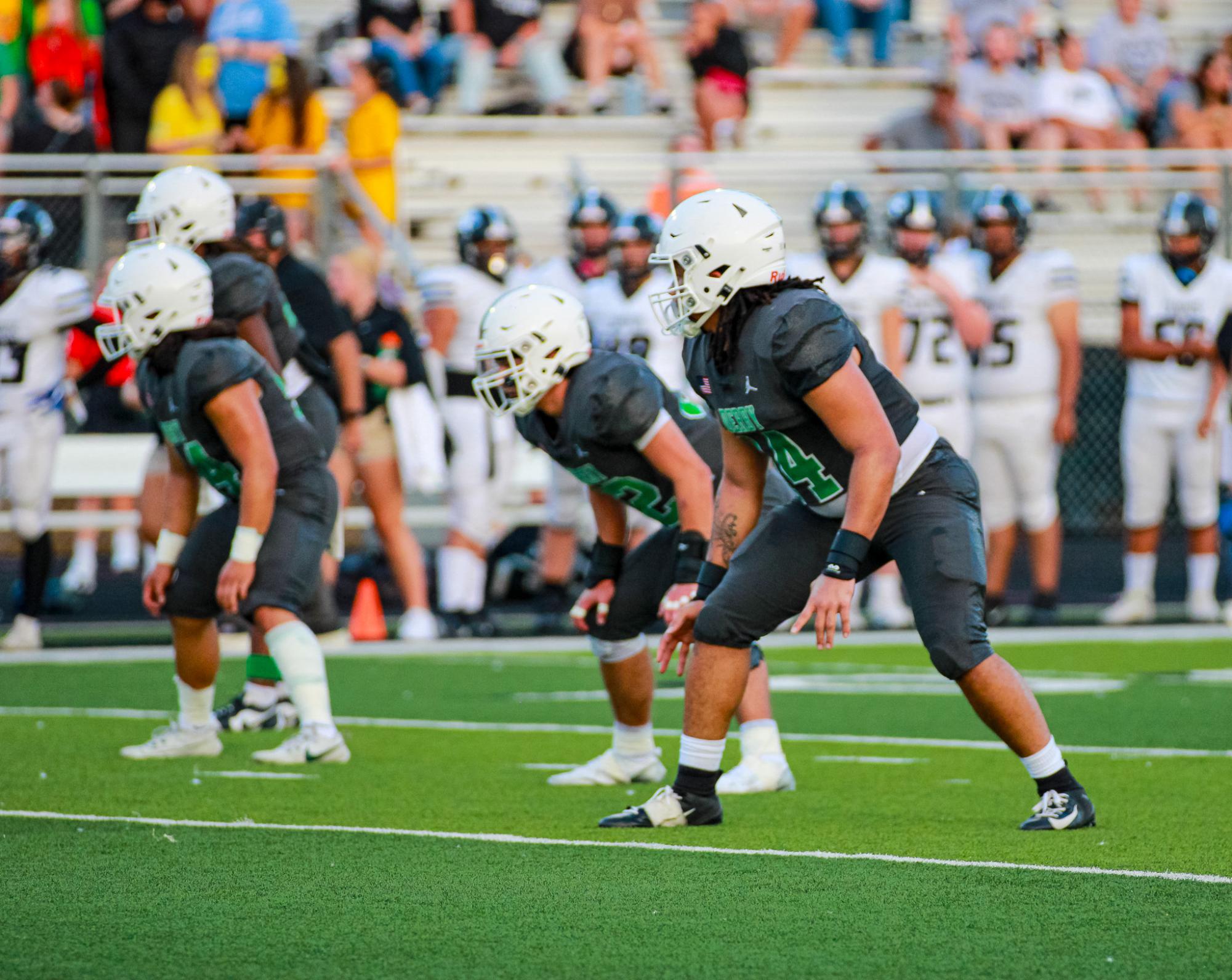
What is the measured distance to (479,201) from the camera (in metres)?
14.8

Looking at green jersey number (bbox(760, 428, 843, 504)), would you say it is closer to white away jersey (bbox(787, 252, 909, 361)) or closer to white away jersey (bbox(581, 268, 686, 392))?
white away jersey (bbox(581, 268, 686, 392))

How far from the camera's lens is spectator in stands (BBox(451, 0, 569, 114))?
15.5 metres

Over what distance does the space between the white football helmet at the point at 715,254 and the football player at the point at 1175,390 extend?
666 centimetres

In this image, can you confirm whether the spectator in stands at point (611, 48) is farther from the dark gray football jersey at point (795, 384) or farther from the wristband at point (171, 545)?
the dark gray football jersey at point (795, 384)

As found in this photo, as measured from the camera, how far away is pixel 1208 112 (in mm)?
15312

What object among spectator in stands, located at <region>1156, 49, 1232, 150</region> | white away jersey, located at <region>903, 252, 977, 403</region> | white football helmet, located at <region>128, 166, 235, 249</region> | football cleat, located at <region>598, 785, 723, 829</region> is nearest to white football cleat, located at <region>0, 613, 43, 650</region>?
white football helmet, located at <region>128, 166, 235, 249</region>

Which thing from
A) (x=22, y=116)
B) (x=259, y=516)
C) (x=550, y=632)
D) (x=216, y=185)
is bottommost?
(x=550, y=632)

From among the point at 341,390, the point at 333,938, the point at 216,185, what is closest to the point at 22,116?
the point at 341,390

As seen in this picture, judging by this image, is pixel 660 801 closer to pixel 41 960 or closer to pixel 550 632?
pixel 41 960

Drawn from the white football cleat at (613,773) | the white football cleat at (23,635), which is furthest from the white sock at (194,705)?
the white football cleat at (23,635)

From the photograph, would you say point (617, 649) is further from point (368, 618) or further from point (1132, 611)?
point (1132, 611)

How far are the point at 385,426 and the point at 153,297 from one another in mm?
4553

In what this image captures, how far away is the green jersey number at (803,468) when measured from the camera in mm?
5191

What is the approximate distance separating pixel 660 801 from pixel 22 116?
1069cm
